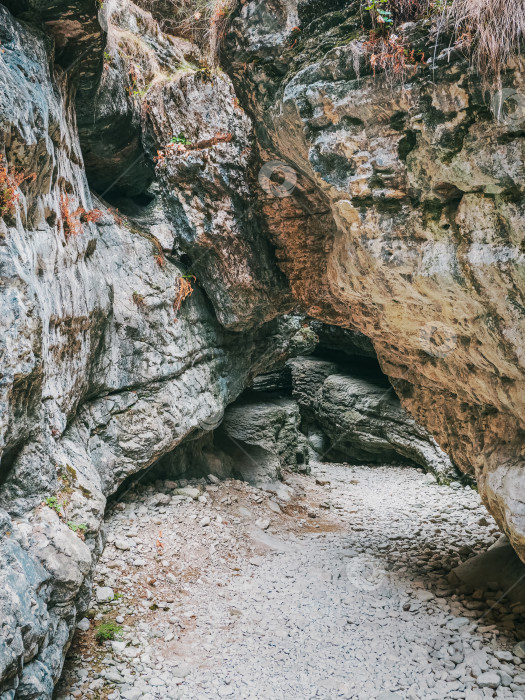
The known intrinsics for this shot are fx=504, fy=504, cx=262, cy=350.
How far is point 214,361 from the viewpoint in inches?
373

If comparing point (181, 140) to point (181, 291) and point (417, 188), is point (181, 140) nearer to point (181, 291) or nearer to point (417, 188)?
point (181, 291)

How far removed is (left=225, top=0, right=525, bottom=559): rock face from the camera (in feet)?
16.3

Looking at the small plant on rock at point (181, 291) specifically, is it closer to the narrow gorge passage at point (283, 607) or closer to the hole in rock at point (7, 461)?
the narrow gorge passage at point (283, 607)

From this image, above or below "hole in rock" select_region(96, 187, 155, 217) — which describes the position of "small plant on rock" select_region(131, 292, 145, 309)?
below

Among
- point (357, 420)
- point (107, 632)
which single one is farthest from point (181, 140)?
point (357, 420)

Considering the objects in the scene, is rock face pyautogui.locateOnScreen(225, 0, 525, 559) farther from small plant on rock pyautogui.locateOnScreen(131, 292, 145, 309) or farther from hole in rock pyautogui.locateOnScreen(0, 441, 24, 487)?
hole in rock pyautogui.locateOnScreen(0, 441, 24, 487)

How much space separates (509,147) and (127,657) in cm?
657

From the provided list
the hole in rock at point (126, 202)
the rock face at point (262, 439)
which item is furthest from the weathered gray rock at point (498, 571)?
the hole in rock at point (126, 202)

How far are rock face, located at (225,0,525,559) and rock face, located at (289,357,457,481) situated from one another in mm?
5838

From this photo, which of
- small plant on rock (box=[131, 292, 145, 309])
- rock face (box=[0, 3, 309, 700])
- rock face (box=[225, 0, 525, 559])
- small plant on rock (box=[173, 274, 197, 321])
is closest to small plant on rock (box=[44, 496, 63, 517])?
rock face (box=[0, 3, 309, 700])

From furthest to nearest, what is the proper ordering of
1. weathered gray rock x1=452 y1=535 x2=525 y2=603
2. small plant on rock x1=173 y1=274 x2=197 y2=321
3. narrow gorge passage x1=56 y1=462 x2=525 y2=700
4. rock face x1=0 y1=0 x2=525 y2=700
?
small plant on rock x1=173 y1=274 x2=197 y2=321
weathered gray rock x1=452 y1=535 x2=525 y2=603
narrow gorge passage x1=56 y1=462 x2=525 y2=700
rock face x1=0 y1=0 x2=525 y2=700

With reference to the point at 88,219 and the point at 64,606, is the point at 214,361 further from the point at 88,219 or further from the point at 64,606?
the point at 64,606

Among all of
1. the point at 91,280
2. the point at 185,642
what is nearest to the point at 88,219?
the point at 91,280

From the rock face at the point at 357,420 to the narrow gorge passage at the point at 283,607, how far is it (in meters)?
3.02
